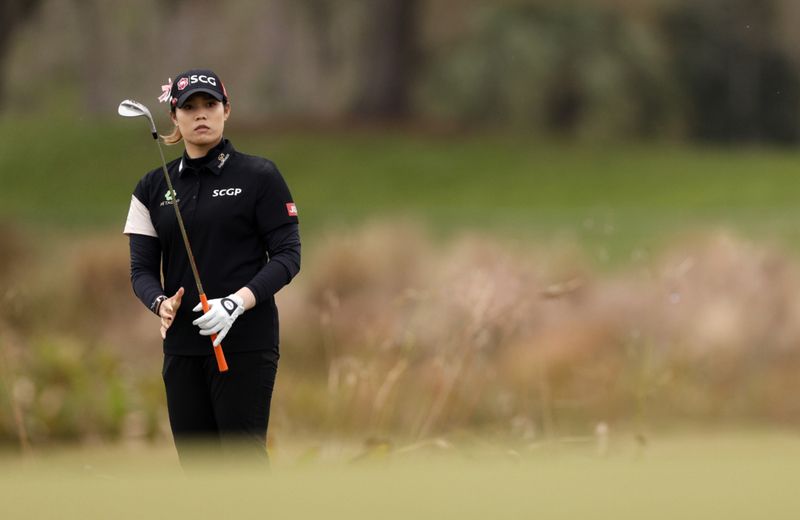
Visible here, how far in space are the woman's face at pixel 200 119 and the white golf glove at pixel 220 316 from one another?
424 millimetres

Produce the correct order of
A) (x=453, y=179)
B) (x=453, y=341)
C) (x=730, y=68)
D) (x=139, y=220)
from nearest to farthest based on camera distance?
1. (x=139, y=220)
2. (x=453, y=341)
3. (x=453, y=179)
4. (x=730, y=68)

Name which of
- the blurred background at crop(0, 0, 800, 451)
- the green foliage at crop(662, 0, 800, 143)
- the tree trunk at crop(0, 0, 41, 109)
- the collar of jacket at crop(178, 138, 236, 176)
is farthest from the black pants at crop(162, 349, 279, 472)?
the green foliage at crop(662, 0, 800, 143)

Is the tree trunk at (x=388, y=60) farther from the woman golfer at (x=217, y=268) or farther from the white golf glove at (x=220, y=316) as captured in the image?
the white golf glove at (x=220, y=316)

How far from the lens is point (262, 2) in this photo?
13984 mm

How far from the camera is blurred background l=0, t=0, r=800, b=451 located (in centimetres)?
467

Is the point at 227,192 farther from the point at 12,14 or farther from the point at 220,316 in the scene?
the point at 12,14

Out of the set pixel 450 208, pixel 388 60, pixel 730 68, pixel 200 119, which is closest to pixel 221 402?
pixel 200 119

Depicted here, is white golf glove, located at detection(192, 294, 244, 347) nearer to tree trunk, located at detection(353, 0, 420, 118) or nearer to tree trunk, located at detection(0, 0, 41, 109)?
tree trunk, located at detection(0, 0, 41, 109)

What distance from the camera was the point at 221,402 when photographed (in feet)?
7.73

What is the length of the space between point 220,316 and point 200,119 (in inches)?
20.5

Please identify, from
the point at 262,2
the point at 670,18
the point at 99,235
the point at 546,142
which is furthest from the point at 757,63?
the point at 99,235

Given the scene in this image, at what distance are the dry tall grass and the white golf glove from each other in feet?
6.09

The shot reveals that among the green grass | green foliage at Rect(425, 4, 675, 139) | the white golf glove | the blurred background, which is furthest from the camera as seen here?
green foliage at Rect(425, 4, 675, 139)

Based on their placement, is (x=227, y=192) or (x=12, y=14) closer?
(x=227, y=192)
